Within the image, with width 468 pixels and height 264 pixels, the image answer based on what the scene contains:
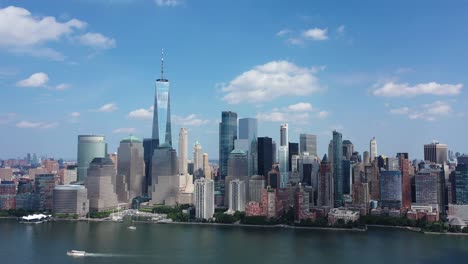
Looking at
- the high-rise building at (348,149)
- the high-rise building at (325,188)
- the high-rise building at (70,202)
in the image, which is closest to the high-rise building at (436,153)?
the high-rise building at (348,149)

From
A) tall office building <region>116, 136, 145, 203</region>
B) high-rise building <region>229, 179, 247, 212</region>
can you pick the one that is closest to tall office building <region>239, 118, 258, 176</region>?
tall office building <region>116, 136, 145, 203</region>

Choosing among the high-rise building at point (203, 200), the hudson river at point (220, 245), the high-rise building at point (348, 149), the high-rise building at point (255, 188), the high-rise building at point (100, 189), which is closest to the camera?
the hudson river at point (220, 245)

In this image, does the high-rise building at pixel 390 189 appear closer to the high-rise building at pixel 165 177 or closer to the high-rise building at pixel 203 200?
the high-rise building at pixel 203 200

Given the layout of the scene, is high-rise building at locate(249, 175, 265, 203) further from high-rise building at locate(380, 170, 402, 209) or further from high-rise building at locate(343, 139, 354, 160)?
high-rise building at locate(343, 139, 354, 160)

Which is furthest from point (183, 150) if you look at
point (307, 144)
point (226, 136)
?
point (307, 144)

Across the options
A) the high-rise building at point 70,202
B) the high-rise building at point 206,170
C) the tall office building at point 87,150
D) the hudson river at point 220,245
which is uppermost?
the tall office building at point 87,150

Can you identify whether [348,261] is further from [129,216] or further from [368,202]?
[129,216]

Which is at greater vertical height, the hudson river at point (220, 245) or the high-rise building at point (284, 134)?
the high-rise building at point (284, 134)
